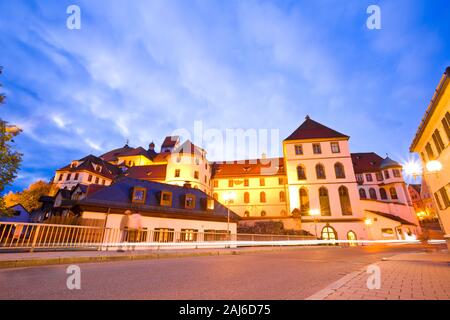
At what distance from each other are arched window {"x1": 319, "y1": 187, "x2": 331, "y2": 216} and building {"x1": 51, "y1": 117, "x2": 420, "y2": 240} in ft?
0.49

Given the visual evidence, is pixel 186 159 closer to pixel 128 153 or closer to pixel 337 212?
pixel 337 212

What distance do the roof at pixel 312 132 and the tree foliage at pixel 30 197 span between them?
55993 mm

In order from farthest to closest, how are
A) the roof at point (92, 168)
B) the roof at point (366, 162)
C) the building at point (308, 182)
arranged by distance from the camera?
the roof at point (92, 168) < the roof at point (366, 162) < the building at point (308, 182)

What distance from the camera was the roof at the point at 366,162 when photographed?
51.2 m

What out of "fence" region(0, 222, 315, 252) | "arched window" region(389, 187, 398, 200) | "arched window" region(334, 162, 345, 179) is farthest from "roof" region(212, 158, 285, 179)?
"fence" region(0, 222, 315, 252)

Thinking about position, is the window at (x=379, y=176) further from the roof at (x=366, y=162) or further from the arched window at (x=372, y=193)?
the arched window at (x=372, y=193)

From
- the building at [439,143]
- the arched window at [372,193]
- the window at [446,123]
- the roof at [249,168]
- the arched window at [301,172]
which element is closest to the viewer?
the building at [439,143]

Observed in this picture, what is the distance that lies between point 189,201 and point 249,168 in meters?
31.2

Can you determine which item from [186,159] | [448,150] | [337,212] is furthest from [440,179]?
[186,159]

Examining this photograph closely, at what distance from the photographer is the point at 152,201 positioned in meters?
20.8

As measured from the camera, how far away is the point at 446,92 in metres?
10.6

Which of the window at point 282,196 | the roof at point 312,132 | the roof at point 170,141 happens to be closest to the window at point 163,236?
the roof at point 312,132

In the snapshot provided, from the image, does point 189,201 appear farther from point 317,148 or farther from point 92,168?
point 92,168

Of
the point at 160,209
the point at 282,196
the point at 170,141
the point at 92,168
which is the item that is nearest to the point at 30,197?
the point at 92,168
